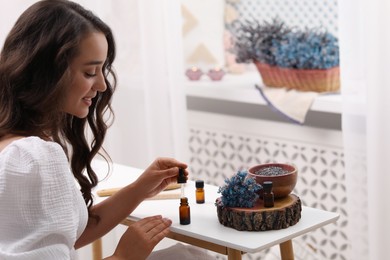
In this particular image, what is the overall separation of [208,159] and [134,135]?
0.49m

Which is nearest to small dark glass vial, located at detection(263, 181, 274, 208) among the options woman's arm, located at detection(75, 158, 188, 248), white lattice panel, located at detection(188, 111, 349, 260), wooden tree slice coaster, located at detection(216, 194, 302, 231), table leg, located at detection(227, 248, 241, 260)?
wooden tree slice coaster, located at detection(216, 194, 302, 231)

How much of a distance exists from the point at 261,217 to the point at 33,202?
0.48 meters

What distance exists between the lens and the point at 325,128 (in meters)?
2.77

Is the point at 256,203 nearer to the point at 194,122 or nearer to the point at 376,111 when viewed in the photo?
the point at 376,111

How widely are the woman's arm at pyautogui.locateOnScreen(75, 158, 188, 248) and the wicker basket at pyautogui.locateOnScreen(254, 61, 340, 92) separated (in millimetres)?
1112

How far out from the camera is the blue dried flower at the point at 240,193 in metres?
1.69

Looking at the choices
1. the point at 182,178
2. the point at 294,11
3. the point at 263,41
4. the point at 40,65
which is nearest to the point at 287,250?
the point at 182,178

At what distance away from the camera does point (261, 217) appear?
165 cm

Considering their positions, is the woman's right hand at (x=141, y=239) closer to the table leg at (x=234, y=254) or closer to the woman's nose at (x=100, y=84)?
the table leg at (x=234, y=254)

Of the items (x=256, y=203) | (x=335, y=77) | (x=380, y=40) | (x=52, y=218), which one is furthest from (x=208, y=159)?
(x=52, y=218)

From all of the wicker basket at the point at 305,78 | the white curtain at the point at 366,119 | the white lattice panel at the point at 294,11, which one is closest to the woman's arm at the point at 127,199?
the white curtain at the point at 366,119

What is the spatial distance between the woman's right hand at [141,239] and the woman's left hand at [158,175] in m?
0.14

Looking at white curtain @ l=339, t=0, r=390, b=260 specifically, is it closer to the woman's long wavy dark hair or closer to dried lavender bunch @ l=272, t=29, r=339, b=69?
dried lavender bunch @ l=272, t=29, r=339, b=69

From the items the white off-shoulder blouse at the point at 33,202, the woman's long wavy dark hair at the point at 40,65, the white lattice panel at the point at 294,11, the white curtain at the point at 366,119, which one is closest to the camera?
the white off-shoulder blouse at the point at 33,202
